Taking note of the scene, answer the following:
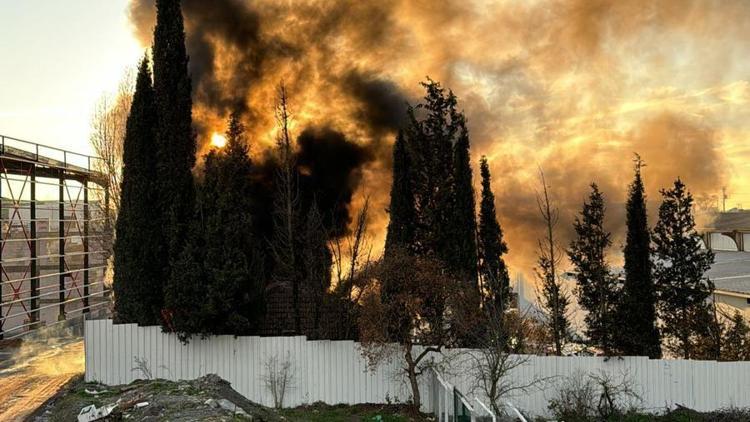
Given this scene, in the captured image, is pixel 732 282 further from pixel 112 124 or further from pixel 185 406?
pixel 112 124

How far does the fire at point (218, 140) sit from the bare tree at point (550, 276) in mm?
10941

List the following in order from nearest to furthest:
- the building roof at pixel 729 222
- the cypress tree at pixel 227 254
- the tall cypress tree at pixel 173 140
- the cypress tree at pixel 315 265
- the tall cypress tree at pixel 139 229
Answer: the cypress tree at pixel 227 254 → the tall cypress tree at pixel 139 229 → the tall cypress tree at pixel 173 140 → the cypress tree at pixel 315 265 → the building roof at pixel 729 222

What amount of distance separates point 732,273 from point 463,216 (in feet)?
47.1

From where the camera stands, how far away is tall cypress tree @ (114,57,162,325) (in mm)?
15156

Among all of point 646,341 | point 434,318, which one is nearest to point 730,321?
point 646,341

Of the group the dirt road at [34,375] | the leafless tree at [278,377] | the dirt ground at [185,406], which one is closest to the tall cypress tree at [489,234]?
the dirt ground at [185,406]

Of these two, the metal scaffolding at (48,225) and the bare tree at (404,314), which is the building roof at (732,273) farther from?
the metal scaffolding at (48,225)

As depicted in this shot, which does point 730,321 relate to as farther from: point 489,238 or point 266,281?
point 266,281

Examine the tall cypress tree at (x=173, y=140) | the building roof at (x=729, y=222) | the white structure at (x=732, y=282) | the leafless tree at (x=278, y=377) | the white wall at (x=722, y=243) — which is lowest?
the leafless tree at (x=278, y=377)

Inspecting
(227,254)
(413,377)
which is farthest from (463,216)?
(227,254)

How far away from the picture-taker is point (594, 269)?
18.7 metres

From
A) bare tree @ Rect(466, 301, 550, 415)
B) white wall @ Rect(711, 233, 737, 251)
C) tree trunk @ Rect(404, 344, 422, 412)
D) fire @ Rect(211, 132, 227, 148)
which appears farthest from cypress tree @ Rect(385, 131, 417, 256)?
white wall @ Rect(711, 233, 737, 251)

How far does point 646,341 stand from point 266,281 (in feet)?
39.1

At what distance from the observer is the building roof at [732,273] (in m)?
23.1
